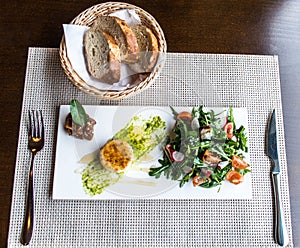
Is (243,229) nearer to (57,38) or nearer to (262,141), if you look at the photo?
(262,141)

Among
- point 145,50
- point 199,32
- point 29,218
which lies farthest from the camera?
point 199,32

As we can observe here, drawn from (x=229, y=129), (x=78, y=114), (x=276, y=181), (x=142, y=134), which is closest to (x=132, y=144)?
(x=142, y=134)

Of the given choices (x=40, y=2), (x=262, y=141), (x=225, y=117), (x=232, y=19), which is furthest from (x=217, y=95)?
(x=40, y=2)

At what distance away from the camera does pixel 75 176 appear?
93 centimetres

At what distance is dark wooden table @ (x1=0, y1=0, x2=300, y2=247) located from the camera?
1052 millimetres

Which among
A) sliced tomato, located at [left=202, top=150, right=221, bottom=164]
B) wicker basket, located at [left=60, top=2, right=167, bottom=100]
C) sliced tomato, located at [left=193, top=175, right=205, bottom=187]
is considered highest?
wicker basket, located at [left=60, top=2, right=167, bottom=100]

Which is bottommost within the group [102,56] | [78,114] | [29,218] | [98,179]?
[29,218]

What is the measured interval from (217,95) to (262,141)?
0.19m

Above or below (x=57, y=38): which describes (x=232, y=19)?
above

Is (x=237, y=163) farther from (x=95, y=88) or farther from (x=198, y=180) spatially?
(x=95, y=88)

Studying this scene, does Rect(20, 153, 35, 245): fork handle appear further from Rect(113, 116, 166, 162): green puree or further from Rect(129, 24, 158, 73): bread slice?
Rect(129, 24, 158, 73): bread slice

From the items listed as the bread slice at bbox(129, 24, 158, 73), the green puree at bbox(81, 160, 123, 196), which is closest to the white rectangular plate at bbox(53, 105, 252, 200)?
the green puree at bbox(81, 160, 123, 196)

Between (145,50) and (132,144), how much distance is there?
0.28 m

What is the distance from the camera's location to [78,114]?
0.97 meters
